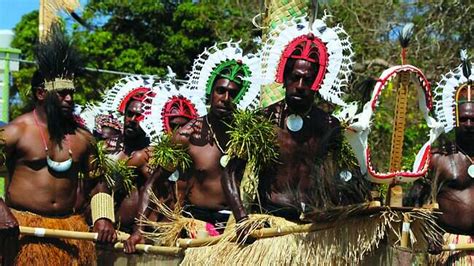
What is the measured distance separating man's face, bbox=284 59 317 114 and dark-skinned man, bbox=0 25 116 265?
1.47 meters

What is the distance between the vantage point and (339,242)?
537 cm

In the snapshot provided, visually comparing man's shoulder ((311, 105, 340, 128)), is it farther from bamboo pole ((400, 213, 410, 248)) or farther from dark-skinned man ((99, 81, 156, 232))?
dark-skinned man ((99, 81, 156, 232))

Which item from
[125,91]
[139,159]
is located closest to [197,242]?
[139,159]

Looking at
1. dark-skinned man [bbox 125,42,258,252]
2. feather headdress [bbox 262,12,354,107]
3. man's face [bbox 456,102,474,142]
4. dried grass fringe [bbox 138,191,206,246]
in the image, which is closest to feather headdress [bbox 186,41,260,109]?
dark-skinned man [bbox 125,42,258,252]

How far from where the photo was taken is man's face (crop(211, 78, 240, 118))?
6637 mm

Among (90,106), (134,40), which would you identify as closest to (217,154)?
(90,106)

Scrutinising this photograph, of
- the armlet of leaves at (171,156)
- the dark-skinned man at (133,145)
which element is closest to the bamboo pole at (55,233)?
the armlet of leaves at (171,156)

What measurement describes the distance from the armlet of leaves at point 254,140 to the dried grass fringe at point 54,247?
1.21 m

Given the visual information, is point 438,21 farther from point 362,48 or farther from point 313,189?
point 313,189

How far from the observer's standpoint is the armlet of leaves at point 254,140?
5914 mm

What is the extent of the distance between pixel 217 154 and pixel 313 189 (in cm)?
141

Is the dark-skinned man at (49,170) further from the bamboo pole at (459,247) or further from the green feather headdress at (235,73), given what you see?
the bamboo pole at (459,247)

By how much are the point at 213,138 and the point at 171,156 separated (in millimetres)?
294

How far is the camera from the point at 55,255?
6.52m
